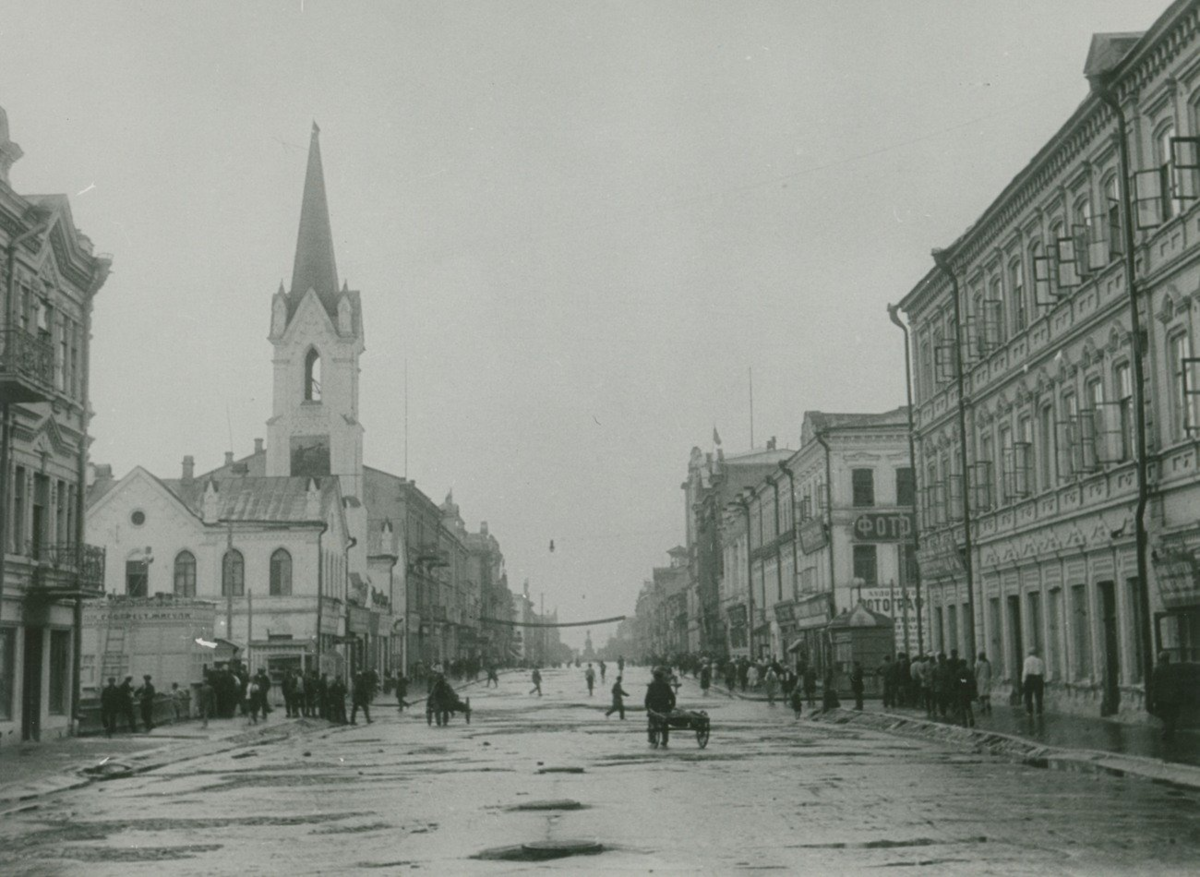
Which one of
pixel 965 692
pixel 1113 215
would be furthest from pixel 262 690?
pixel 1113 215

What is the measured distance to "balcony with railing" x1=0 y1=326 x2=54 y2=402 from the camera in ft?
99.8

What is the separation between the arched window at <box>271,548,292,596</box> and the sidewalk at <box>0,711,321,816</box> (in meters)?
24.9

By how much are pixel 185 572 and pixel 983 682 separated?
4140 centimetres

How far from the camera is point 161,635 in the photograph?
47.9 m

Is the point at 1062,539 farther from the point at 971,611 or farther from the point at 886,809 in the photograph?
the point at 886,809

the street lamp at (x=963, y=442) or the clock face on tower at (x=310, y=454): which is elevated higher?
the clock face on tower at (x=310, y=454)

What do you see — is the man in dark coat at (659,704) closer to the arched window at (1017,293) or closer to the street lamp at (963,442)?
the arched window at (1017,293)

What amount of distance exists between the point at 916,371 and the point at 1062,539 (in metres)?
16.3

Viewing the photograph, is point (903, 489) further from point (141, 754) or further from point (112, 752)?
point (141, 754)

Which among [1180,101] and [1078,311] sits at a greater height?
[1180,101]

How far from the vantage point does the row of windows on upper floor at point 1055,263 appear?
28.4m

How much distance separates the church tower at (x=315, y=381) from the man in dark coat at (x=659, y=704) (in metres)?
56.7

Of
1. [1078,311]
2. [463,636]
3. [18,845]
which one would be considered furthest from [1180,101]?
[463,636]

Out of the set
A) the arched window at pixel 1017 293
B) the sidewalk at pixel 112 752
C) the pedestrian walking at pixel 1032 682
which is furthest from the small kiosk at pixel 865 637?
the sidewalk at pixel 112 752
